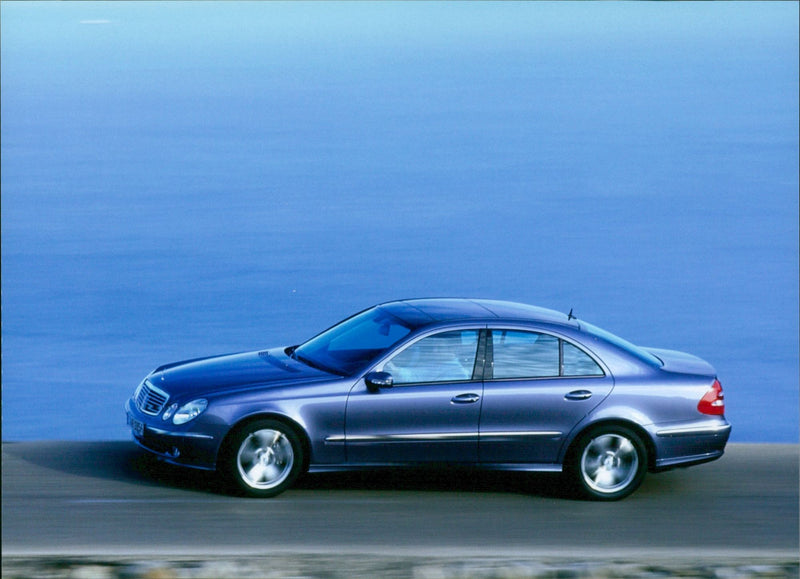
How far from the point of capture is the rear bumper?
362 inches

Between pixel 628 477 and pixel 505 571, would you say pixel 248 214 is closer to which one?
pixel 628 477

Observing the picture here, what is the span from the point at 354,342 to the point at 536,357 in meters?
1.31

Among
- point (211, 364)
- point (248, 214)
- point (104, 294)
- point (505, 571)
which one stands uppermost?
point (248, 214)

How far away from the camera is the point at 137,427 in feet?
30.1


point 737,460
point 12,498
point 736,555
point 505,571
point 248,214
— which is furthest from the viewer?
point 248,214

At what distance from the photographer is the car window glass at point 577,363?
9.23m

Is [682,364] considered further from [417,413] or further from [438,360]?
[417,413]

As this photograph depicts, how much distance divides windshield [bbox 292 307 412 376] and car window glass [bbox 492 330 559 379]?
2.10 ft

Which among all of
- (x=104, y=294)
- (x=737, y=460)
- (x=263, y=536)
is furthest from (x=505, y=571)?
(x=104, y=294)

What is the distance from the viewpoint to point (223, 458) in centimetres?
874

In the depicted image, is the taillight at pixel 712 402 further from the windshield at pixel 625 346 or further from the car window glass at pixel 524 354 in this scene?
the car window glass at pixel 524 354

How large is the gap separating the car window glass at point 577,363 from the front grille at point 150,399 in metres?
2.68

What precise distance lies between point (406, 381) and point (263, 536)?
1601mm

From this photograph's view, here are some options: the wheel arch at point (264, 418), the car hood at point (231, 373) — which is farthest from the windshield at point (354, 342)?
the wheel arch at point (264, 418)
